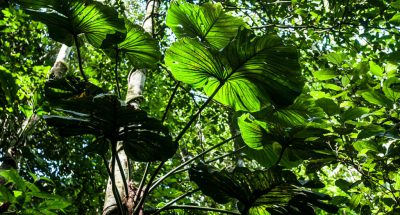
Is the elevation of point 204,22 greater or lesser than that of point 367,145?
greater

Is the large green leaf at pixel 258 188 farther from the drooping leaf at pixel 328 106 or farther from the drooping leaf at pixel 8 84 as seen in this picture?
the drooping leaf at pixel 8 84

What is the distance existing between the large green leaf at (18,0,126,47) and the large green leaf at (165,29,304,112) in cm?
31

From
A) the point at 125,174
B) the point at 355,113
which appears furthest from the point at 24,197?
the point at 355,113

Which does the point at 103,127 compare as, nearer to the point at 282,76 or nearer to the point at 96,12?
the point at 96,12

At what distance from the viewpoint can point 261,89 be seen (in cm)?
157

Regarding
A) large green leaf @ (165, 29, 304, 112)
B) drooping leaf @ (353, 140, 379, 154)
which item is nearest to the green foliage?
large green leaf @ (165, 29, 304, 112)

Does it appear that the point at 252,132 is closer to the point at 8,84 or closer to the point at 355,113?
the point at 355,113

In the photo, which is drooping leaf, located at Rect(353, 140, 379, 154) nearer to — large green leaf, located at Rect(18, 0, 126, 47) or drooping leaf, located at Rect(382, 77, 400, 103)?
drooping leaf, located at Rect(382, 77, 400, 103)

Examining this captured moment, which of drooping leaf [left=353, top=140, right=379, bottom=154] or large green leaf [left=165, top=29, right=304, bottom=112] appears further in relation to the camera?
drooping leaf [left=353, top=140, right=379, bottom=154]

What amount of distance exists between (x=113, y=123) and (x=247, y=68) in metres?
→ 0.61

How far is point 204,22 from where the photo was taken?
5.54ft

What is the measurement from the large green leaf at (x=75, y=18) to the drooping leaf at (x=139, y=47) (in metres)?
0.09

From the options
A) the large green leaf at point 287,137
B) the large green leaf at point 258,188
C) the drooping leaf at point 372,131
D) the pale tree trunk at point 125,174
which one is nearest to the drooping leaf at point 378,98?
the drooping leaf at point 372,131

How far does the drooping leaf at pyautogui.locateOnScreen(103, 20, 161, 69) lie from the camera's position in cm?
166
